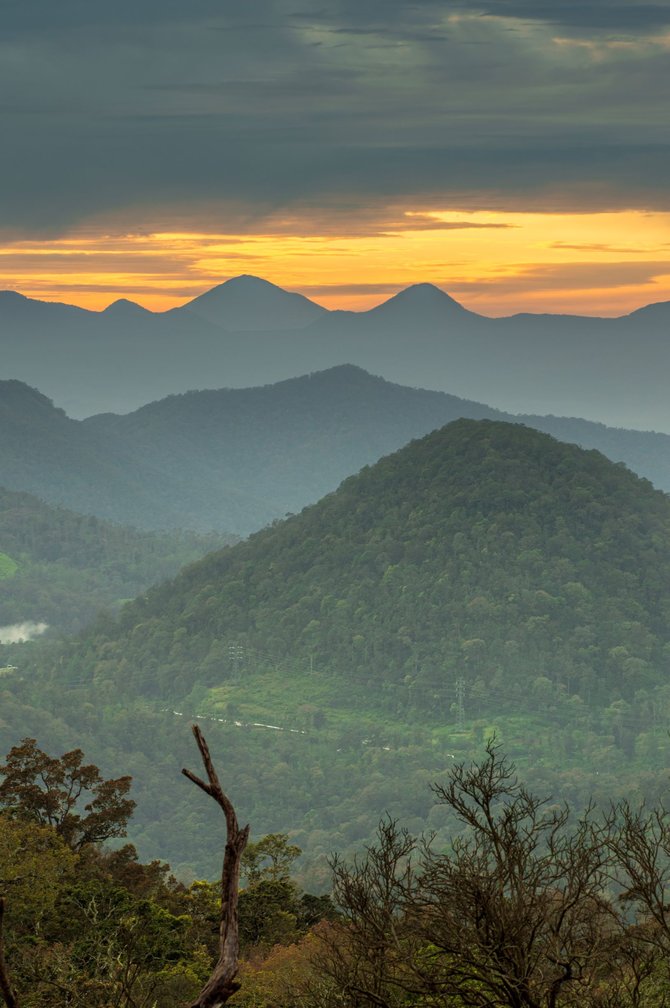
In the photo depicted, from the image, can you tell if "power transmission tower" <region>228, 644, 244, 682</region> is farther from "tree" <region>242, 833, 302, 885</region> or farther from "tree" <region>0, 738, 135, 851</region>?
"tree" <region>0, 738, 135, 851</region>

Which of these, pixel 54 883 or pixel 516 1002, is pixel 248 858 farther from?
pixel 516 1002

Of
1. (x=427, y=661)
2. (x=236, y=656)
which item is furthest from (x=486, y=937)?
(x=236, y=656)

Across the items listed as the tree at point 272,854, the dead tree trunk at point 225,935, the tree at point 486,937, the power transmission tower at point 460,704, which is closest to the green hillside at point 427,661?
the power transmission tower at point 460,704

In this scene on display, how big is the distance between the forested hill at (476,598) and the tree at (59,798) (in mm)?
131919

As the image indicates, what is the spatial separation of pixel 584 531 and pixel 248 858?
146m

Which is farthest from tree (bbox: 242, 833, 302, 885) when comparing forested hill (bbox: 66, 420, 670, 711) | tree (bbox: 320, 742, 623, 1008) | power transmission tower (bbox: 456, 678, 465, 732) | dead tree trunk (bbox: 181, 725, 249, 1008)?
forested hill (bbox: 66, 420, 670, 711)

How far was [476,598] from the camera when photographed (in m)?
192

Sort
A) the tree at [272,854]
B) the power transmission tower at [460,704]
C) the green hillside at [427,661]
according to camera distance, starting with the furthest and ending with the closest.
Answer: the power transmission tower at [460,704], the green hillside at [427,661], the tree at [272,854]

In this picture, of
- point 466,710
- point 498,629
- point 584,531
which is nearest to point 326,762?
point 466,710

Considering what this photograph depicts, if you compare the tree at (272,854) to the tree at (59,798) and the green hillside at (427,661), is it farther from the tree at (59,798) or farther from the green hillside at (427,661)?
the green hillside at (427,661)

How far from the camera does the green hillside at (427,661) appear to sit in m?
164

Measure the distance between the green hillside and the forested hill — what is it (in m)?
0.29

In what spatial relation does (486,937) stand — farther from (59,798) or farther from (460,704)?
(460,704)

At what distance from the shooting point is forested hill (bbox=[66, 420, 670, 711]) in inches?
7338
